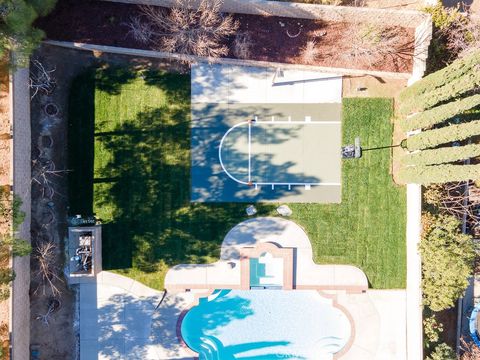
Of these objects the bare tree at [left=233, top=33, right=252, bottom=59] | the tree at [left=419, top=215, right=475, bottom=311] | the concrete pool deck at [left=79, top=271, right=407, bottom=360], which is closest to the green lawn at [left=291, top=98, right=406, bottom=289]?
the tree at [left=419, top=215, right=475, bottom=311]

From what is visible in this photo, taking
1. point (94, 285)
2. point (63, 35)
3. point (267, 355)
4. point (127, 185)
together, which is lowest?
point (267, 355)

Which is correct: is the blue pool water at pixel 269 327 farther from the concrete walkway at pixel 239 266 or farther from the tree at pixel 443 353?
the tree at pixel 443 353

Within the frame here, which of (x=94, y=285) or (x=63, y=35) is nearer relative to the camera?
(x=63, y=35)

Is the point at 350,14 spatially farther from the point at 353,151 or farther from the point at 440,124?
the point at 440,124

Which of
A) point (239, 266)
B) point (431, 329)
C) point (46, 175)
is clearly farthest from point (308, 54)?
point (431, 329)

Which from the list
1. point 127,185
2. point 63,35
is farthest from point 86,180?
point 63,35

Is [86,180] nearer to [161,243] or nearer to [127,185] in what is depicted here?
[127,185]

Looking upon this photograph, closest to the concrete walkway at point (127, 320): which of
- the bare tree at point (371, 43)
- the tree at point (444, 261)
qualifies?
the tree at point (444, 261)
